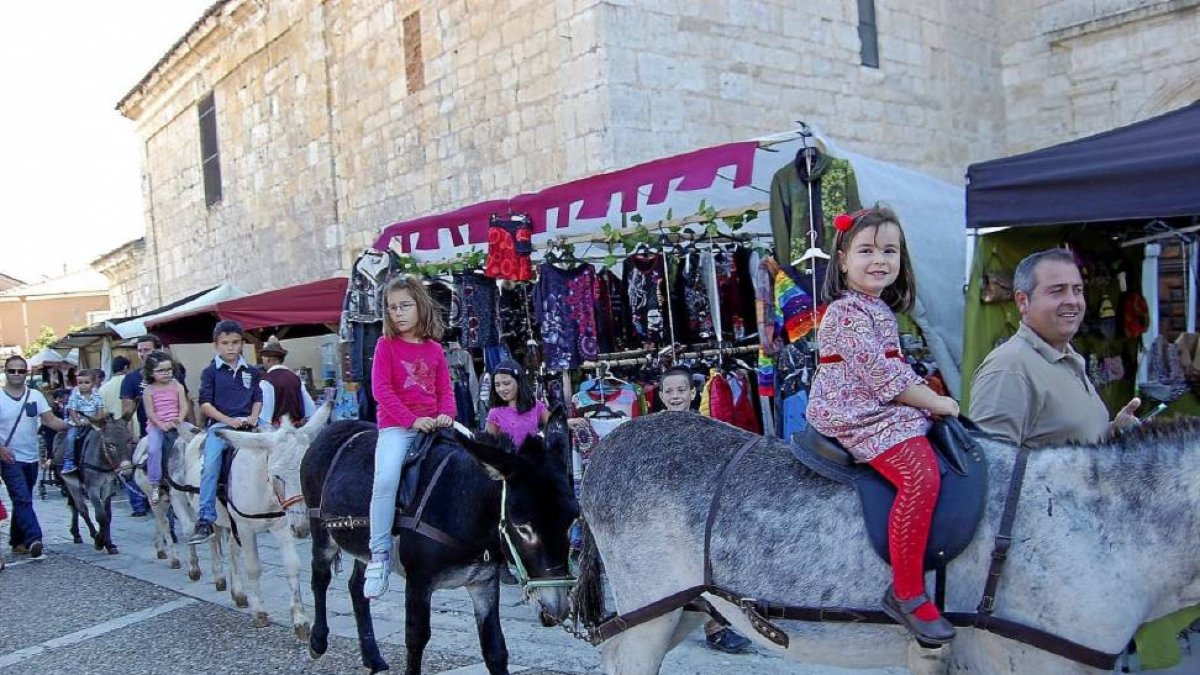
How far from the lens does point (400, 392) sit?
503 centimetres

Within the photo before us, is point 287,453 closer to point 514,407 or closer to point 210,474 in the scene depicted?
point 210,474

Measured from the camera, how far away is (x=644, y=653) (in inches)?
129

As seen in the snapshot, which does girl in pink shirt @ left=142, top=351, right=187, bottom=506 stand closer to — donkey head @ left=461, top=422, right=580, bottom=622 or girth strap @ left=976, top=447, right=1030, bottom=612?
donkey head @ left=461, top=422, right=580, bottom=622

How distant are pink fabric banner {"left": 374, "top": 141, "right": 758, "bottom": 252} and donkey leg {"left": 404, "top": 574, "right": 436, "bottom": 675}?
2.85 metres

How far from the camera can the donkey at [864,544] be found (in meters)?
2.54

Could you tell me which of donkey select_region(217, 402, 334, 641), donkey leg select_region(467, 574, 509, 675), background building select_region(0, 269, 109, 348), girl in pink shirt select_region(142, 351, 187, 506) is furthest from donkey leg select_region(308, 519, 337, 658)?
background building select_region(0, 269, 109, 348)

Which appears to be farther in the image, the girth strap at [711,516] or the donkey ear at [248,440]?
the donkey ear at [248,440]

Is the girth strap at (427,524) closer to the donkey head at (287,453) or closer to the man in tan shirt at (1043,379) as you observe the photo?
the donkey head at (287,453)

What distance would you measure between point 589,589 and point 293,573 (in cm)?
351

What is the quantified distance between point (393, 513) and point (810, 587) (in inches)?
102

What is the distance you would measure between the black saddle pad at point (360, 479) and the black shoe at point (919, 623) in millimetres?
2826

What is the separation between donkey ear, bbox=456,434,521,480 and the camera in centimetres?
425

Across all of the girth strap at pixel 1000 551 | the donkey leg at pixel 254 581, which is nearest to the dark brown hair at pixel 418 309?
the donkey leg at pixel 254 581

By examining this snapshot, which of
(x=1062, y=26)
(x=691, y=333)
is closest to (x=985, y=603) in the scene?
(x=691, y=333)
